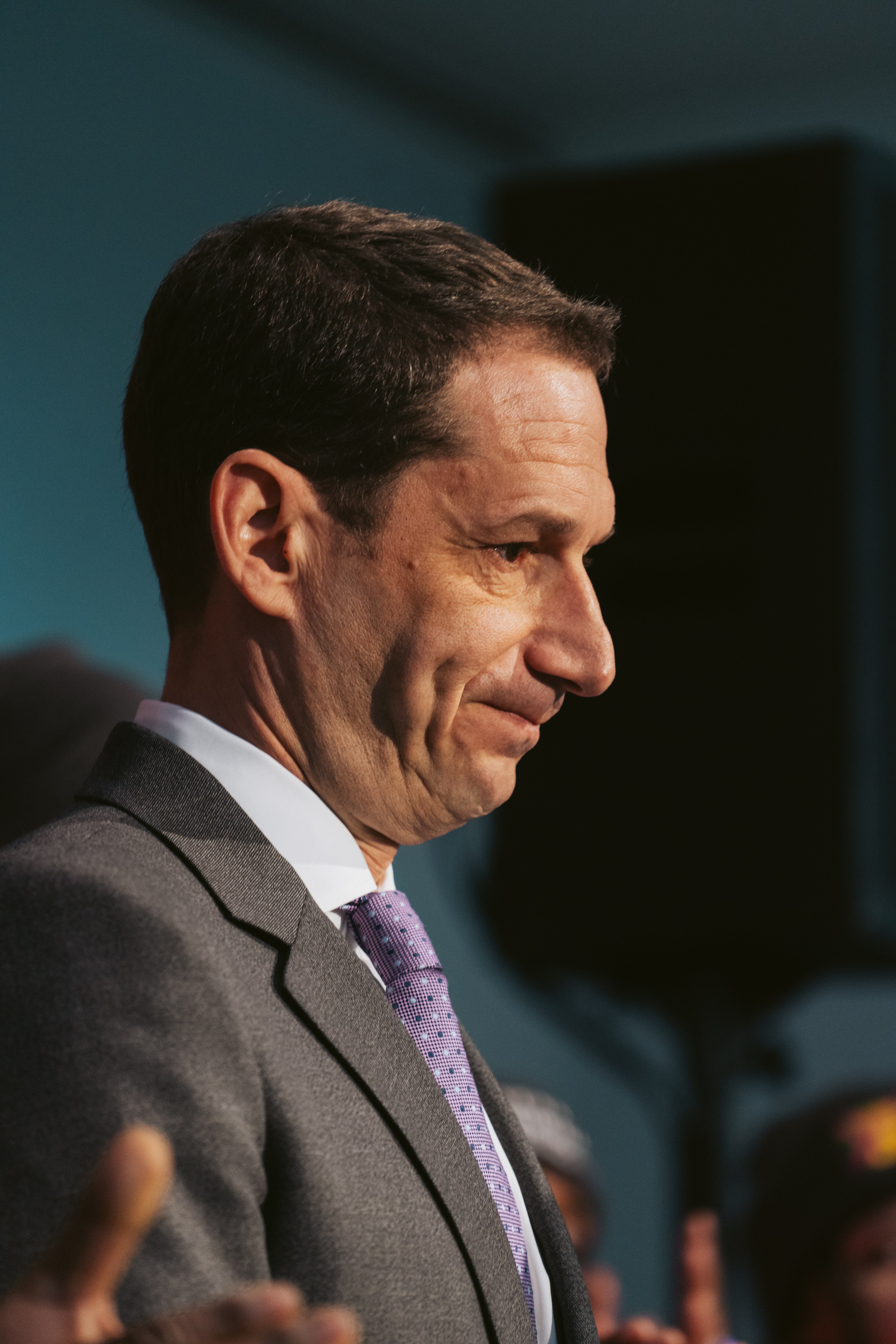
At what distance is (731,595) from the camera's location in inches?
98.2

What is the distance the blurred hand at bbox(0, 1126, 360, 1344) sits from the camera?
497mm

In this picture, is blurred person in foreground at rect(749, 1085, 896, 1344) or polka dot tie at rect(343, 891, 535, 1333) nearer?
polka dot tie at rect(343, 891, 535, 1333)

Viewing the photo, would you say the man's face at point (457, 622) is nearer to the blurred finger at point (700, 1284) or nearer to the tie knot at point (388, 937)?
the tie knot at point (388, 937)

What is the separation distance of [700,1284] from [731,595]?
56.2 inches

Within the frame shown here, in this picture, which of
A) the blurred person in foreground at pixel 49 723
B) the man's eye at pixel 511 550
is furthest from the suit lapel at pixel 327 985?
the blurred person in foreground at pixel 49 723

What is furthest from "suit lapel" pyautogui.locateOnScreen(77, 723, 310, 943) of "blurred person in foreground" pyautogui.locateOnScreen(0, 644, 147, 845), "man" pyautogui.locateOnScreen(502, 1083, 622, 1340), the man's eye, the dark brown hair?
"man" pyautogui.locateOnScreen(502, 1083, 622, 1340)

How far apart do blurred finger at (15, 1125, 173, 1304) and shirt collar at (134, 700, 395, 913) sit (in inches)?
12.8

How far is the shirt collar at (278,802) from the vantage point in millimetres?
849

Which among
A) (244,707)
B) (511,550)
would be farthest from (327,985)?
(511,550)

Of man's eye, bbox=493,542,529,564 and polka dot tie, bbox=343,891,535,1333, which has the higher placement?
man's eye, bbox=493,542,529,564

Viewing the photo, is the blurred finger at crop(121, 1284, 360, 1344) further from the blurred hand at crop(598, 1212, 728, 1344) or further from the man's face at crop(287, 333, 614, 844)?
the blurred hand at crop(598, 1212, 728, 1344)

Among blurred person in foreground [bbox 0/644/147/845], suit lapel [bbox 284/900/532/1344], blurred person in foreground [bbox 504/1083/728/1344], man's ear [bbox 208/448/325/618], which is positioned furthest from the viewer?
blurred person in foreground [bbox 0/644/147/845]

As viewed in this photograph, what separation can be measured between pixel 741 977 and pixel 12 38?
6.25ft

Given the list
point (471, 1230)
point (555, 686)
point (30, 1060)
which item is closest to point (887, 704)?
point (555, 686)
